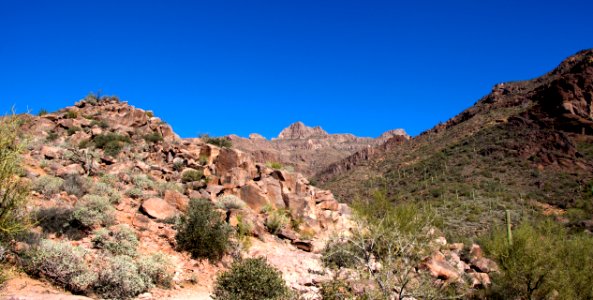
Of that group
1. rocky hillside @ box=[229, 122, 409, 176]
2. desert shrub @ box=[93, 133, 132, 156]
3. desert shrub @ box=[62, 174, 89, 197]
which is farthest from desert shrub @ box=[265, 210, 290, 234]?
rocky hillside @ box=[229, 122, 409, 176]

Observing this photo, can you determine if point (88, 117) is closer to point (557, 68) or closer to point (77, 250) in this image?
point (77, 250)

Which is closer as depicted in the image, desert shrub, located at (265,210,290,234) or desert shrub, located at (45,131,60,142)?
desert shrub, located at (265,210,290,234)

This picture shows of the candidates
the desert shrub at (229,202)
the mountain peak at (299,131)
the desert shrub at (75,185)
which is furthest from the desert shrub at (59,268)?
the mountain peak at (299,131)

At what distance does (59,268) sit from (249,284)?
12.4 ft

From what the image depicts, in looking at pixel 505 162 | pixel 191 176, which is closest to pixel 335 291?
pixel 191 176

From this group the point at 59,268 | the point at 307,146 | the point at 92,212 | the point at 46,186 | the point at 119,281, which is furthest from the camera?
the point at 307,146

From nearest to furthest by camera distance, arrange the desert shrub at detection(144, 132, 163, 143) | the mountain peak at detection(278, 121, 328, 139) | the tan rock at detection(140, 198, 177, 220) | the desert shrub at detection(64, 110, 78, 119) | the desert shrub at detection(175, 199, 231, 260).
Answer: the desert shrub at detection(175, 199, 231, 260) → the tan rock at detection(140, 198, 177, 220) → the desert shrub at detection(144, 132, 163, 143) → the desert shrub at detection(64, 110, 78, 119) → the mountain peak at detection(278, 121, 328, 139)

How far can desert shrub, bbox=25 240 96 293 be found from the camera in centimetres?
840

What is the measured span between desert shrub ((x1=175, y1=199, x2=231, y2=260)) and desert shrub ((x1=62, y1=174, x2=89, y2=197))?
11.6ft

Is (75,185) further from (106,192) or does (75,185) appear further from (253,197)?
(253,197)

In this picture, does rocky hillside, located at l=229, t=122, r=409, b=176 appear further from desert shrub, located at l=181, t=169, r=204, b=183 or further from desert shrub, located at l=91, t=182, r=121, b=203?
desert shrub, located at l=91, t=182, r=121, b=203

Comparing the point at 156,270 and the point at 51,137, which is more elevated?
the point at 51,137

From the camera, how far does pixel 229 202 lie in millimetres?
15641

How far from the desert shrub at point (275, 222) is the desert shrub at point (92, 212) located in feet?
18.3
